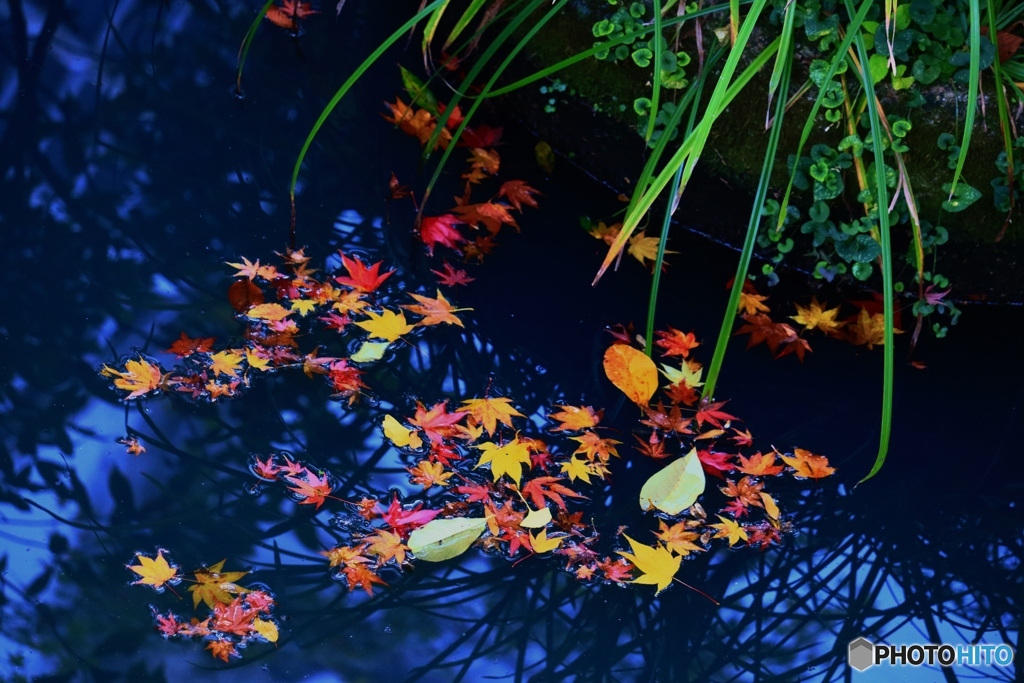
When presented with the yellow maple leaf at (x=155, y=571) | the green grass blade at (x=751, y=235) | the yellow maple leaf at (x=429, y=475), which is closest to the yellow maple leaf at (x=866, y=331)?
the green grass blade at (x=751, y=235)

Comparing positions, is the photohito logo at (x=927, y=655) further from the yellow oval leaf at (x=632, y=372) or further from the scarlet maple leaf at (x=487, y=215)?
the scarlet maple leaf at (x=487, y=215)

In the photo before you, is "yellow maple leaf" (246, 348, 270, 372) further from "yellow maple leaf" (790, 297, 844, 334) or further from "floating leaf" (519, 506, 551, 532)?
"yellow maple leaf" (790, 297, 844, 334)

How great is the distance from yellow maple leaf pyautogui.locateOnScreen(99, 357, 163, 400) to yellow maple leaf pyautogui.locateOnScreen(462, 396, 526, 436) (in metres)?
0.67

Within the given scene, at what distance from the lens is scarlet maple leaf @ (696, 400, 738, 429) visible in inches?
71.3

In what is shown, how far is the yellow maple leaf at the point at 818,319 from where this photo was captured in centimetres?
207

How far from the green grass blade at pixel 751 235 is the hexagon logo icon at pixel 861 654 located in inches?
21.2

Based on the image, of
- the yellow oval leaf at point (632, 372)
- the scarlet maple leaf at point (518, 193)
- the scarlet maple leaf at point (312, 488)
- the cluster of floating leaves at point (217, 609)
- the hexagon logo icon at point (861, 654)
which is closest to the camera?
the cluster of floating leaves at point (217, 609)

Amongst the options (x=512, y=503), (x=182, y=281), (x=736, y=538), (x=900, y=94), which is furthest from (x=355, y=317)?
(x=900, y=94)

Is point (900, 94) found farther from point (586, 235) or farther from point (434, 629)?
point (434, 629)

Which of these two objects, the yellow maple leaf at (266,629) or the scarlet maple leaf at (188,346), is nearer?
the yellow maple leaf at (266,629)

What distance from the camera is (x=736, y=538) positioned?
1658 mm

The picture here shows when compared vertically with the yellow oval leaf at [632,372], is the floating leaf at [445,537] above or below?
below

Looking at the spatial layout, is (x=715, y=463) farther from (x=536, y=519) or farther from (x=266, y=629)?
(x=266, y=629)

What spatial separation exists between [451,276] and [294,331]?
15.8 inches
